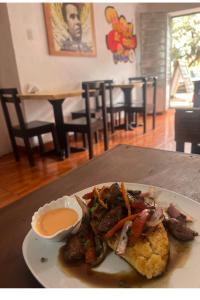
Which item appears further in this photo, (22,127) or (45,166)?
(45,166)

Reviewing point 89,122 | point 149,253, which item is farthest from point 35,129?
point 149,253

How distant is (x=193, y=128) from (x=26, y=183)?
Result: 5.67 feet

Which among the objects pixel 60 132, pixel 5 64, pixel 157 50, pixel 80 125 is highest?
pixel 157 50

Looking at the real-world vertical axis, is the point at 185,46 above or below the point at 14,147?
above

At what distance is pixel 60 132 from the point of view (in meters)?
2.98

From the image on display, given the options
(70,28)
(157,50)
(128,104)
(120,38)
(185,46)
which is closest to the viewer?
(70,28)

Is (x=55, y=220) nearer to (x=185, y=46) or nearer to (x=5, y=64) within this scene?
(x=5, y=64)

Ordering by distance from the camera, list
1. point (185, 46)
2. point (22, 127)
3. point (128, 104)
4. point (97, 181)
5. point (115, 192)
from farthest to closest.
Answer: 1. point (185, 46)
2. point (128, 104)
3. point (22, 127)
4. point (97, 181)
5. point (115, 192)

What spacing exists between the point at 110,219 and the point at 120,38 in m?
4.89

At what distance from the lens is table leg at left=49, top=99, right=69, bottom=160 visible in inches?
113

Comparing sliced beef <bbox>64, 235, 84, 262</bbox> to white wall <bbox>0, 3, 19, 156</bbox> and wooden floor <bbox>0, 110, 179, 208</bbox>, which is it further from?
white wall <bbox>0, 3, 19, 156</bbox>

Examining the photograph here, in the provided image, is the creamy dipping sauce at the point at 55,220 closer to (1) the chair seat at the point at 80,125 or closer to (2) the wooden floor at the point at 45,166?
(2) the wooden floor at the point at 45,166
